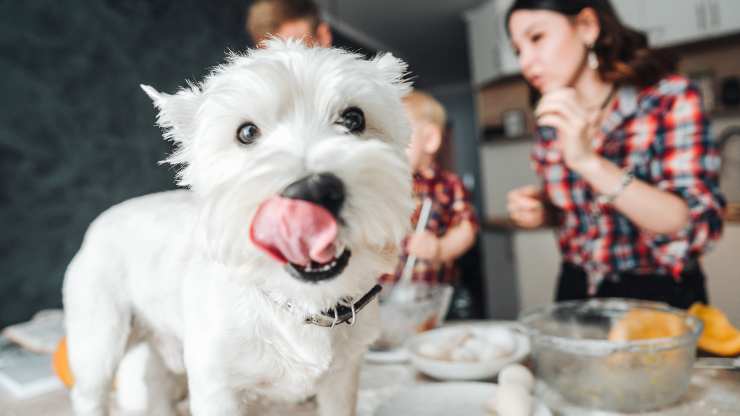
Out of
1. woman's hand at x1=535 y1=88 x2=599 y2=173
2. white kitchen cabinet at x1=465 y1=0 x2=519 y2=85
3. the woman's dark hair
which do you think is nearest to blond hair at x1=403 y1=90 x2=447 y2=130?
the woman's dark hair

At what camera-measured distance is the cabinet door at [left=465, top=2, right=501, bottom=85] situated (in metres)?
4.27

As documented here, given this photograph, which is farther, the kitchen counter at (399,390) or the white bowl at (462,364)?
the white bowl at (462,364)

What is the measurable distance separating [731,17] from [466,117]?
196 inches

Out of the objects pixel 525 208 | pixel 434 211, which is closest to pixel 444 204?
pixel 434 211

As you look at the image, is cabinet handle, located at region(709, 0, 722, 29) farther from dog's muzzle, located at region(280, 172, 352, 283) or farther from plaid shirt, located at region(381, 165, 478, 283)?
dog's muzzle, located at region(280, 172, 352, 283)

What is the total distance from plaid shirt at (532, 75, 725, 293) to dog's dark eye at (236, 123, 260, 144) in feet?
3.66

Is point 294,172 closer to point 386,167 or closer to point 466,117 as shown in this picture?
point 386,167

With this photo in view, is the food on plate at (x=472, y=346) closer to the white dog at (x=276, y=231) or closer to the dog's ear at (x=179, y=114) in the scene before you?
the white dog at (x=276, y=231)

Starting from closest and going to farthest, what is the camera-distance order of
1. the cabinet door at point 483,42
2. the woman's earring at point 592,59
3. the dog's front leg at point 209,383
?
the dog's front leg at point 209,383 < the woman's earring at point 592,59 < the cabinet door at point 483,42

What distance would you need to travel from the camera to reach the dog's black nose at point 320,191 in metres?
0.39

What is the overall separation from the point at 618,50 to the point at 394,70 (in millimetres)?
1008

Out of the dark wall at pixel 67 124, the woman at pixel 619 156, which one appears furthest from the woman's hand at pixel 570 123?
the dark wall at pixel 67 124

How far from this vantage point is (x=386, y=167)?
0.45 m

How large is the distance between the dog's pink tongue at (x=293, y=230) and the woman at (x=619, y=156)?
33.0 inches
